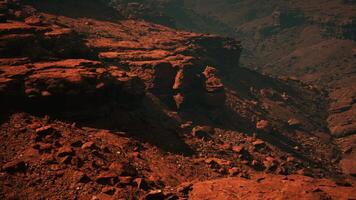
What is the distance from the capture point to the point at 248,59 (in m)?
140

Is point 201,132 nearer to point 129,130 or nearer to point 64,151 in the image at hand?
point 129,130

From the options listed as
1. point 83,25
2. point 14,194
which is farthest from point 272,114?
point 14,194

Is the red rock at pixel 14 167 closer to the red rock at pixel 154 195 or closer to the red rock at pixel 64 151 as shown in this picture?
the red rock at pixel 64 151

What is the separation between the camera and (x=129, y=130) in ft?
109

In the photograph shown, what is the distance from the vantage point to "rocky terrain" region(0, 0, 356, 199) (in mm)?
24250

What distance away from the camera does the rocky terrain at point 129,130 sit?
79.6ft

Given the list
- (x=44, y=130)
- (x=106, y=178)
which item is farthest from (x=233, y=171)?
(x=44, y=130)

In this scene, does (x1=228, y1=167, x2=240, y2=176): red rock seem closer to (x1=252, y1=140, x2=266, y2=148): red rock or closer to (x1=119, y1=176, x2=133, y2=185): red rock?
(x1=252, y1=140, x2=266, y2=148): red rock

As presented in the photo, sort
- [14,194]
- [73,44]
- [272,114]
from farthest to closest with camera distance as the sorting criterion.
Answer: [272,114], [73,44], [14,194]

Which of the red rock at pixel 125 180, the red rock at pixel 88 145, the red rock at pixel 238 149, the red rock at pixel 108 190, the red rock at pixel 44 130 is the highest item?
the red rock at pixel 44 130

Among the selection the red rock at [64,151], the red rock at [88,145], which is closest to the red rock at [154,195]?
the red rock at [64,151]

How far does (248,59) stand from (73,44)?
109110mm

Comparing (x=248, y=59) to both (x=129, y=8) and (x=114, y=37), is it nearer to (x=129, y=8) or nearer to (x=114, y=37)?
(x=129, y=8)

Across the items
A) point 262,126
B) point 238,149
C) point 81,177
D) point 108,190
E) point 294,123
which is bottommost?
point 294,123
